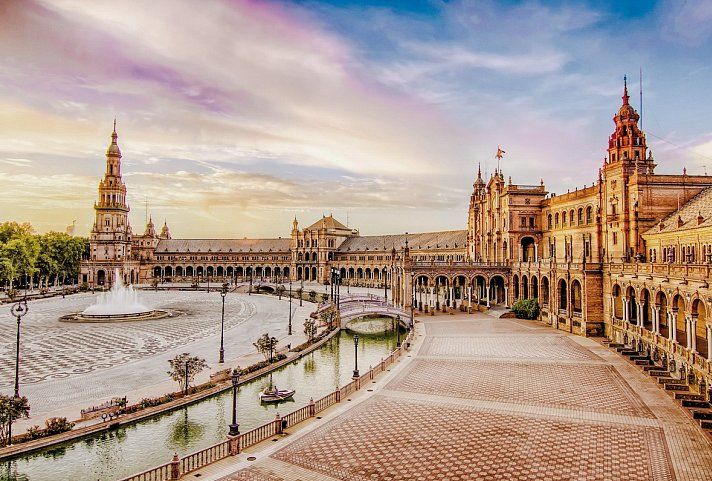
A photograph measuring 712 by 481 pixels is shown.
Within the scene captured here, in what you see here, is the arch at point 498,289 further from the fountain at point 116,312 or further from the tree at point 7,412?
the tree at point 7,412

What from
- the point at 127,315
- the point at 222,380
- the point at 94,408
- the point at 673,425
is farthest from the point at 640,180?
the point at 127,315

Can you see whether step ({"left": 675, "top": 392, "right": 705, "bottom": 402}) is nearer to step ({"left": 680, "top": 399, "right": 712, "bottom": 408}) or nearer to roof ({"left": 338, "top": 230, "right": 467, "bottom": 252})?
step ({"left": 680, "top": 399, "right": 712, "bottom": 408})

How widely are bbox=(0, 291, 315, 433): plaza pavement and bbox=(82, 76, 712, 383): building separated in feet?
60.6

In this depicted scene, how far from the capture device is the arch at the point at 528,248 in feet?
268

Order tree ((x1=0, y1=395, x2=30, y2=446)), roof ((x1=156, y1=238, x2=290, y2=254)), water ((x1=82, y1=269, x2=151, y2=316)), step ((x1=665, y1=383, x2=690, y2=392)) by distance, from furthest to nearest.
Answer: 1. roof ((x1=156, y1=238, x2=290, y2=254))
2. water ((x1=82, y1=269, x2=151, y2=316))
3. step ((x1=665, y1=383, x2=690, y2=392))
4. tree ((x1=0, y1=395, x2=30, y2=446))

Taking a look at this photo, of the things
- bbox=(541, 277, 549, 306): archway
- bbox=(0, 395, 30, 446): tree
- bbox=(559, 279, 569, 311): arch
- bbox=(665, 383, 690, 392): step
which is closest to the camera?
bbox=(0, 395, 30, 446): tree

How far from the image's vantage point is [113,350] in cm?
4834

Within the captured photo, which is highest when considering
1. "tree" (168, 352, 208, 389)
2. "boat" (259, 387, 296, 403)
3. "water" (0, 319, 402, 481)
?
"tree" (168, 352, 208, 389)

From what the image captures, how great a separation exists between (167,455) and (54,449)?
5.40m

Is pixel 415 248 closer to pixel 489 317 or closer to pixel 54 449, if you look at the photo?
pixel 489 317

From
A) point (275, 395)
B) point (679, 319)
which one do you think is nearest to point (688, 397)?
point (679, 319)

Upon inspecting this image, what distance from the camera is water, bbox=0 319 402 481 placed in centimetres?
2292

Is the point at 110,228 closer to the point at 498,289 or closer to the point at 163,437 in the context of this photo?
the point at 498,289

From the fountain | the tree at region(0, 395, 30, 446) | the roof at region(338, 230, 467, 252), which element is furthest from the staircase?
the roof at region(338, 230, 467, 252)
